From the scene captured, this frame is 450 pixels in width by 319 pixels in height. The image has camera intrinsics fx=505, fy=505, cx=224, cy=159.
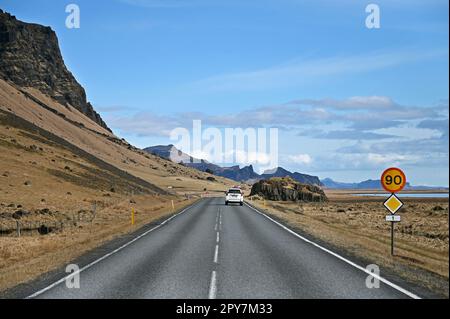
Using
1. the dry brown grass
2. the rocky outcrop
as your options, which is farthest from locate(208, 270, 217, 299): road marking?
the rocky outcrop

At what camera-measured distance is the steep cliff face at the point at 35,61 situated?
169125 millimetres

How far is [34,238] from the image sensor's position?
27406 millimetres

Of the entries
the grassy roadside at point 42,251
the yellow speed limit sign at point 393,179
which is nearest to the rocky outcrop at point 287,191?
the grassy roadside at point 42,251

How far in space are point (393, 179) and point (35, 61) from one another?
183528 millimetres

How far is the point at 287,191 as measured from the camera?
97.2 metres

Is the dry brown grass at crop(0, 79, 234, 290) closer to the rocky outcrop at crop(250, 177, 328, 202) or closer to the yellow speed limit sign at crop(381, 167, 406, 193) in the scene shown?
the yellow speed limit sign at crop(381, 167, 406, 193)

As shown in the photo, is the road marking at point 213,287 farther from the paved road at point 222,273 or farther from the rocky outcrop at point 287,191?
the rocky outcrop at point 287,191

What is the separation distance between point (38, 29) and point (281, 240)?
623ft

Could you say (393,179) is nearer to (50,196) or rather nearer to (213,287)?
(213,287)

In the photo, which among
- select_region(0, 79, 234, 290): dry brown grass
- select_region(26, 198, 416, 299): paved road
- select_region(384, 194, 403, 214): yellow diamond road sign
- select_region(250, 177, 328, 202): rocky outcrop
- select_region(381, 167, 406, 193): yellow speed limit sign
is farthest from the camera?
select_region(250, 177, 328, 202): rocky outcrop

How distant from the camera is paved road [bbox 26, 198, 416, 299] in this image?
1089cm

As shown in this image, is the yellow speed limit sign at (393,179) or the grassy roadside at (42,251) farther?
the yellow speed limit sign at (393,179)

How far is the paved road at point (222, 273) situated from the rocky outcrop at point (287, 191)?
75.5m

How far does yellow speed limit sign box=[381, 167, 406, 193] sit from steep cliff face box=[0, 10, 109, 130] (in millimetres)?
161196
